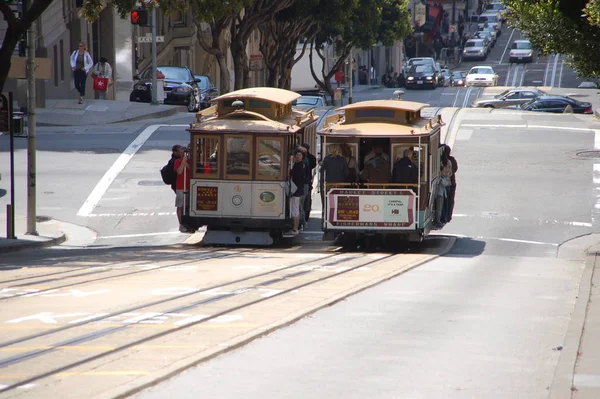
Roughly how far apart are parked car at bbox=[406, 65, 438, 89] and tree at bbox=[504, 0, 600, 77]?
4837 centimetres

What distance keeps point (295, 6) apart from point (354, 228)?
98.8 ft

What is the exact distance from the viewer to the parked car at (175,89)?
4456cm

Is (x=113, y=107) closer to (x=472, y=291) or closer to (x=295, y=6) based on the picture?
(x=295, y=6)

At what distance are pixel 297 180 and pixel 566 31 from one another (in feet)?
19.3

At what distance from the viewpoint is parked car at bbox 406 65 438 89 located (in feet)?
228

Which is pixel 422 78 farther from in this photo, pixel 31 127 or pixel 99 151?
pixel 31 127

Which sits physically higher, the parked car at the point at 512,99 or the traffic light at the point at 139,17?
the traffic light at the point at 139,17

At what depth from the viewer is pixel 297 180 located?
21391 mm

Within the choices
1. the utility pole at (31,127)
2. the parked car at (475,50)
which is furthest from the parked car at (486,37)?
the utility pole at (31,127)

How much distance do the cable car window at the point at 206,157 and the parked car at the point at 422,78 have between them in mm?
49150

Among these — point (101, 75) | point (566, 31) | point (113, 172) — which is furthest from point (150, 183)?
point (101, 75)

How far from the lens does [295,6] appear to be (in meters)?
49.4

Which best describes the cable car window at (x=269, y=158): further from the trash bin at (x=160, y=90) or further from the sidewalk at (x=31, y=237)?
the trash bin at (x=160, y=90)

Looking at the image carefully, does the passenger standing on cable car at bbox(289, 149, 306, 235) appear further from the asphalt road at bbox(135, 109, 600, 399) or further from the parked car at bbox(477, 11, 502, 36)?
the parked car at bbox(477, 11, 502, 36)
